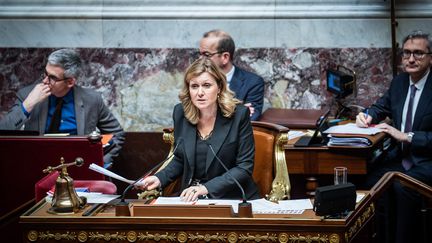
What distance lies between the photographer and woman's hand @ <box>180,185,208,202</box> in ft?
17.0

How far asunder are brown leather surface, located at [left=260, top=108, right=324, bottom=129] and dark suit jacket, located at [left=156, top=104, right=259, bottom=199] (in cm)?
164

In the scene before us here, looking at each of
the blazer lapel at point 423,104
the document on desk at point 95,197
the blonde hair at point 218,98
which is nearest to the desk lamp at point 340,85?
the blazer lapel at point 423,104

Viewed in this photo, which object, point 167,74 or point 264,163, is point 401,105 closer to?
point 264,163

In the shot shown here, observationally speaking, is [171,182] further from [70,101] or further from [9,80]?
[9,80]

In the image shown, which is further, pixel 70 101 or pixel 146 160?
pixel 146 160

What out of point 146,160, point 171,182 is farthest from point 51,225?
point 146,160

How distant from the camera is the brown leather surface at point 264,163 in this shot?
5.96m

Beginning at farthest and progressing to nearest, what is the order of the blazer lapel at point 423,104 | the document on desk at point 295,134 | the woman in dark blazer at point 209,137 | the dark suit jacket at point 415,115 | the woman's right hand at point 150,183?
the document on desk at point 295,134
the blazer lapel at point 423,104
the dark suit jacket at point 415,115
the woman in dark blazer at point 209,137
the woman's right hand at point 150,183

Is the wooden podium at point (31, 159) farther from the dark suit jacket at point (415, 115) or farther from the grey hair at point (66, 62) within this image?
the dark suit jacket at point (415, 115)

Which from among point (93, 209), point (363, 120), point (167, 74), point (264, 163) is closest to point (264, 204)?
point (264, 163)

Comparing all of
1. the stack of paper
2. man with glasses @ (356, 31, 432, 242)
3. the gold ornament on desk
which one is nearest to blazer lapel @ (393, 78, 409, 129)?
man with glasses @ (356, 31, 432, 242)

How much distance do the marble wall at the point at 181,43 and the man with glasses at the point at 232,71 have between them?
23.8 inches

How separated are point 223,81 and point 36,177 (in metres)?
1.60

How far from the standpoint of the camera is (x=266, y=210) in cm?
500
